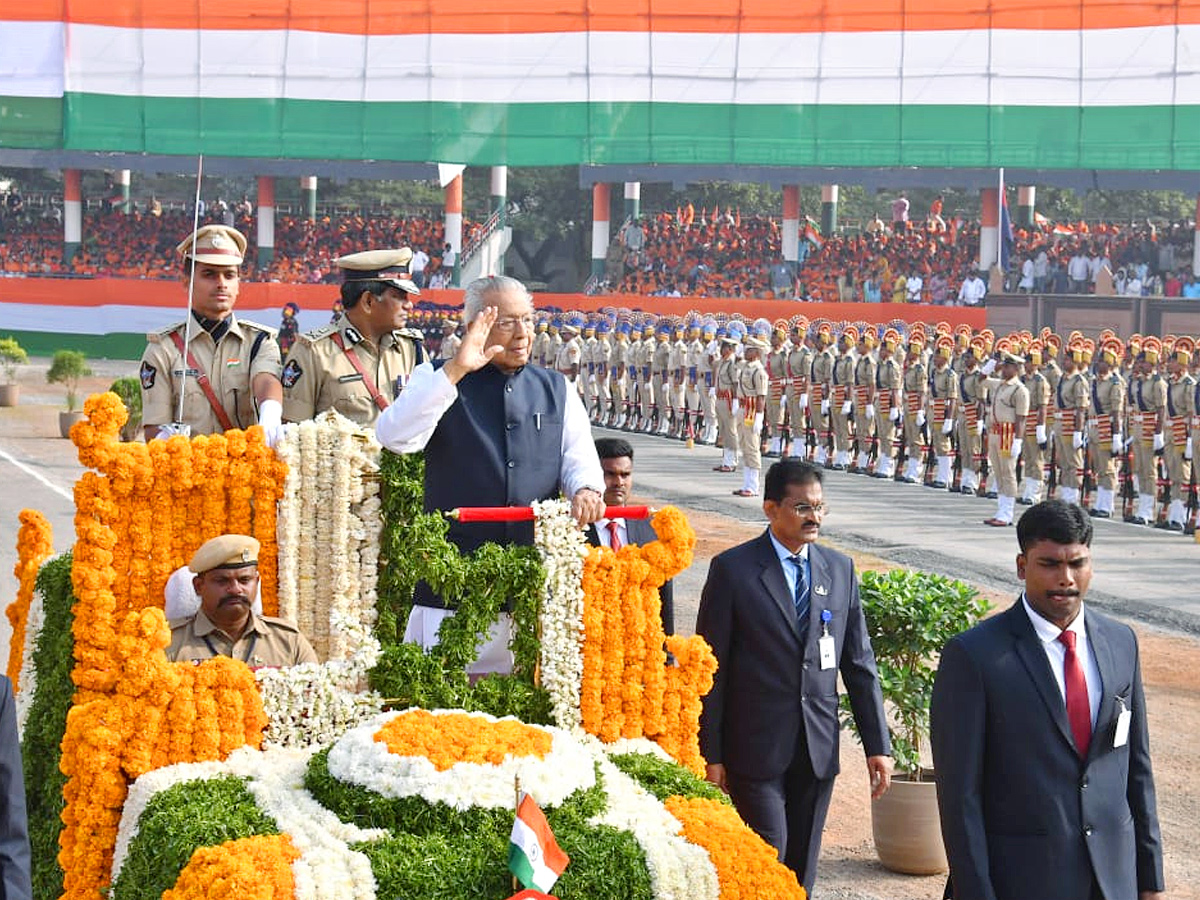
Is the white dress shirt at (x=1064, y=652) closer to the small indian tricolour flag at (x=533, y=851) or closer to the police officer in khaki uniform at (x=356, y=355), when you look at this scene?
the small indian tricolour flag at (x=533, y=851)

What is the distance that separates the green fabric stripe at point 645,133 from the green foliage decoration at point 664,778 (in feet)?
129

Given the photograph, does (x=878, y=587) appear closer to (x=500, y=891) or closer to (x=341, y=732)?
(x=341, y=732)

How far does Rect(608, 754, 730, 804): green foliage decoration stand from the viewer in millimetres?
5160

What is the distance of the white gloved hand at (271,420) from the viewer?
609 cm

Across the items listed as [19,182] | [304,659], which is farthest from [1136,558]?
[19,182]

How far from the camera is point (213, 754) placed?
17.0 feet

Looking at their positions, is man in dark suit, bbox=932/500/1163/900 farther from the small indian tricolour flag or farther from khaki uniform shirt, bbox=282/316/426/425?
khaki uniform shirt, bbox=282/316/426/425

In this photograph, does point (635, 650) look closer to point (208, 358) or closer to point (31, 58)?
point (208, 358)

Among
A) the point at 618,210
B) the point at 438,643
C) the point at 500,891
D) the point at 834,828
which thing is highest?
the point at 618,210

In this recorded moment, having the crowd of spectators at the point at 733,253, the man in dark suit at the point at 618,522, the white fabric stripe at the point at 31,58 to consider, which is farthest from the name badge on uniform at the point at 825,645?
the white fabric stripe at the point at 31,58

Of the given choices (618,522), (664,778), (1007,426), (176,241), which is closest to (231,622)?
(664,778)

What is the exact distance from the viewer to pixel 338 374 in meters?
A: 6.81

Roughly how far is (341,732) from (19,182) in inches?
2181

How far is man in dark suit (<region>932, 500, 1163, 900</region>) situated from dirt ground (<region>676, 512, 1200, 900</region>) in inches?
120
